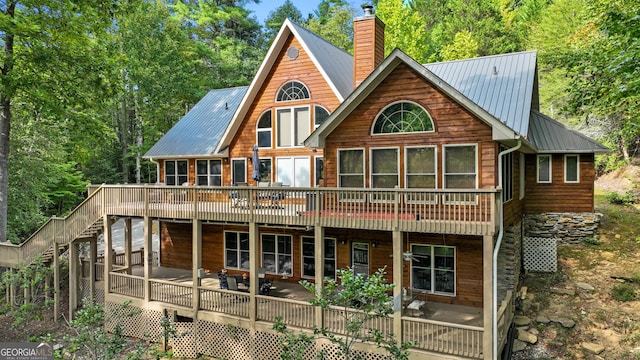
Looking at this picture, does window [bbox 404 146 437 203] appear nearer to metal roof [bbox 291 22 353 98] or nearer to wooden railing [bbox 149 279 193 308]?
metal roof [bbox 291 22 353 98]

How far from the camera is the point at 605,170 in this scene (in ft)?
83.5

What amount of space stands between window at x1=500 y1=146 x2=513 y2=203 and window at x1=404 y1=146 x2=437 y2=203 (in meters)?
1.95

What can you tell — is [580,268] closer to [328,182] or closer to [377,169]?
[377,169]

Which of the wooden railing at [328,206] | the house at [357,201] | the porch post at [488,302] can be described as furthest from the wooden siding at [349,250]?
the porch post at [488,302]

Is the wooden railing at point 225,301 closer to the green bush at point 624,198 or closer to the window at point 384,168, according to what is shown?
the window at point 384,168

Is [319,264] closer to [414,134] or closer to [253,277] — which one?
[253,277]

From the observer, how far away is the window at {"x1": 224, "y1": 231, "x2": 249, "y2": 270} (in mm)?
16500

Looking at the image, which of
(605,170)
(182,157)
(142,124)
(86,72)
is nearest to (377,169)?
(182,157)

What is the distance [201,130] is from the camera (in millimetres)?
18531

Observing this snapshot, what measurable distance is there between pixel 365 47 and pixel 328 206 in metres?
6.40

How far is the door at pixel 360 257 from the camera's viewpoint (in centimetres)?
1362

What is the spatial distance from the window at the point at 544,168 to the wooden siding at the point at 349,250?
5.46m

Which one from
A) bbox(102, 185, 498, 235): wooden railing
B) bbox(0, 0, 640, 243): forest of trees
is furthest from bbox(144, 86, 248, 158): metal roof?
bbox(102, 185, 498, 235): wooden railing

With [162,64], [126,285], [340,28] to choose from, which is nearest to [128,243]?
[126,285]
